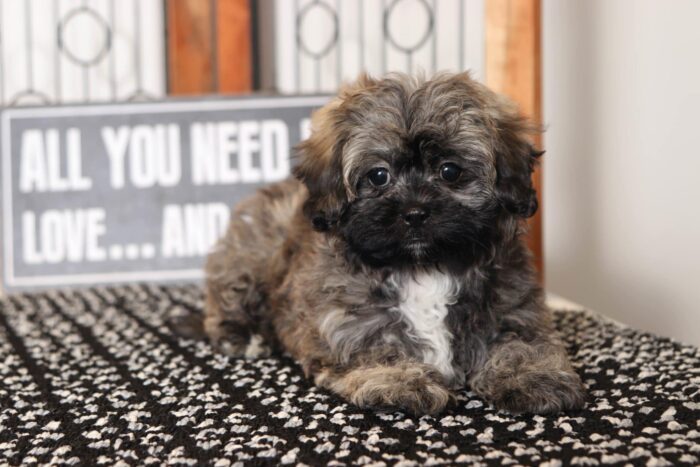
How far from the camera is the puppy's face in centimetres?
203

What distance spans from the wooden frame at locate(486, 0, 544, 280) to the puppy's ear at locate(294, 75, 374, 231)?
1.12m

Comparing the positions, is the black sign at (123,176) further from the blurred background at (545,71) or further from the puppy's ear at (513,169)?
the puppy's ear at (513,169)

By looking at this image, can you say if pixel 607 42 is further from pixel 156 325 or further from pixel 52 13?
pixel 52 13

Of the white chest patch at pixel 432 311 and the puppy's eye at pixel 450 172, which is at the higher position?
the puppy's eye at pixel 450 172

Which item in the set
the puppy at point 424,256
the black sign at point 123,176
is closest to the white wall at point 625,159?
the puppy at point 424,256

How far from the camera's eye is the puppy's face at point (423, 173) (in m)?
2.03

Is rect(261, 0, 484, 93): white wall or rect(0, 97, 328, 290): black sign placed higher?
rect(261, 0, 484, 93): white wall

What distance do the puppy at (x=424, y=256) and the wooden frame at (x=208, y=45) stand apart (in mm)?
1960

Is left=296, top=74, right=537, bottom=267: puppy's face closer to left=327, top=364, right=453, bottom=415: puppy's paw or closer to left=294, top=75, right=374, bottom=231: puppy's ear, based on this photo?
left=294, top=75, right=374, bottom=231: puppy's ear

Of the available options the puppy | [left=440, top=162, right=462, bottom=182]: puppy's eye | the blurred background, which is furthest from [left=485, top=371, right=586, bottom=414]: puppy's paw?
the blurred background

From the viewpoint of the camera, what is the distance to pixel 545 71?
12.4 ft

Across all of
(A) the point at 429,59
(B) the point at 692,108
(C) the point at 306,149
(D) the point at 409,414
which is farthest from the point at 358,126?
(A) the point at 429,59

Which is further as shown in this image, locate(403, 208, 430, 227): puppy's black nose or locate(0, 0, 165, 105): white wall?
locate(0, 0, 165, 105): white wall

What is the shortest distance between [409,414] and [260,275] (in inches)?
38.5
